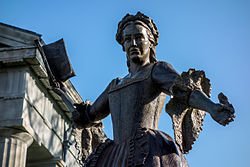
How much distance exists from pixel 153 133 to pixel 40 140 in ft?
52.1

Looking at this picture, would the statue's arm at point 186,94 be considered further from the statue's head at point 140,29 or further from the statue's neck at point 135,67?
the statue's head at point 140,29

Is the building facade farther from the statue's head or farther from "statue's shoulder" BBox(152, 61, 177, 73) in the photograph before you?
"statue's shoulder" BBox(152, 61, 177, 73)

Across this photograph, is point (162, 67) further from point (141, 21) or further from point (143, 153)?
point (143, 153)

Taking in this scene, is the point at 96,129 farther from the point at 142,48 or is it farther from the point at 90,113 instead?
the point at 142,48

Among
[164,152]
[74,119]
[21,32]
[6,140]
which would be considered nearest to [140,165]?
[164,152]

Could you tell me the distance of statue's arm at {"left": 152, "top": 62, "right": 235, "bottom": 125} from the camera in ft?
15.9

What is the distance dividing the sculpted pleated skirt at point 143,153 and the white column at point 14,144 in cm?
1416

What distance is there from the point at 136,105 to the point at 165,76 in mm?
320

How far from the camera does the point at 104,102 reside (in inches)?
227

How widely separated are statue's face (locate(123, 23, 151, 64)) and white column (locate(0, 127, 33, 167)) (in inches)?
549

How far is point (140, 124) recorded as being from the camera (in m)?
5.35

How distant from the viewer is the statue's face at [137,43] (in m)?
5.66

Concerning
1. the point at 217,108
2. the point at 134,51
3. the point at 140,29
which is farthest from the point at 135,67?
the point at 217,108

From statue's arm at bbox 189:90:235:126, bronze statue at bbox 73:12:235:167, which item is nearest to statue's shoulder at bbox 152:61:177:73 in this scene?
bronze statue at bbox 73:12:235:167
